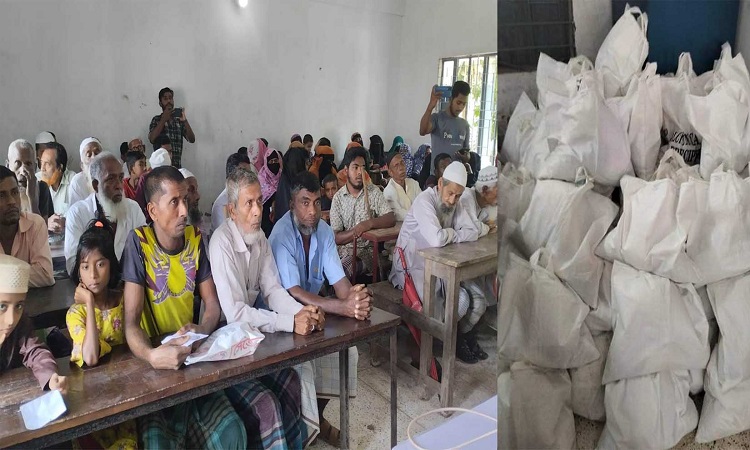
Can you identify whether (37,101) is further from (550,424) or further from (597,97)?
(550,424)

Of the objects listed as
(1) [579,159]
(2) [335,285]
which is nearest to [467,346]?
(2) [335,285]

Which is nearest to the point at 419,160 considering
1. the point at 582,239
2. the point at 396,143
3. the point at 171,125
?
the point at 396,143

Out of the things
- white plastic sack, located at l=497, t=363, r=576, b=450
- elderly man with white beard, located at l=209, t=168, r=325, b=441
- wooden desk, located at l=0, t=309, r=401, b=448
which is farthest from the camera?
white plastic sack, located at l=497, t=363, r=576, b=450

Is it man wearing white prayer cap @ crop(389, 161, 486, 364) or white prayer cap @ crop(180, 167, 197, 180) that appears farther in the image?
man wearing white prayer cap @ crop(389, 161, 486, 364)

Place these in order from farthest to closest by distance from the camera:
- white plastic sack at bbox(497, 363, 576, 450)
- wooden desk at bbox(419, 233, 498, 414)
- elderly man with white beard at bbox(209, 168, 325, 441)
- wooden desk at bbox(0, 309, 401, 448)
→ wooden desk at bbox(419, 233, 498, 414) < white plastic sack at bbox(497, 363, 576, 450) < elderly man with white beard at bbox(209, 168, 325, 441) < wooden desk at bbox(0, 309, 401, 448)

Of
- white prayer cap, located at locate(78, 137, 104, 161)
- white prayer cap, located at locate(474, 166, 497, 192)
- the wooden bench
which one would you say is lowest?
the wooden bench

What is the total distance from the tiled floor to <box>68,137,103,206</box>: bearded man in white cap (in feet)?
1.41

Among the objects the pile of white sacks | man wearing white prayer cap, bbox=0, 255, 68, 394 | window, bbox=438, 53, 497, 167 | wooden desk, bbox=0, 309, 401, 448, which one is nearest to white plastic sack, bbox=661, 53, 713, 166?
the pile of white sacks

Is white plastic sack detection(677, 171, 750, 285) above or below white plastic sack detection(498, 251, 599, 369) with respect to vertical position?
above

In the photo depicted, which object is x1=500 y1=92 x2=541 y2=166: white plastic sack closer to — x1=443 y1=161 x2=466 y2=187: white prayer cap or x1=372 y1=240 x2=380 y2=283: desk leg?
x1=443 y1=161 x2=466 y2=187: white prayer cap

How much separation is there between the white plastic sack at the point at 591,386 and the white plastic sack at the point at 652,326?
0.01 metres

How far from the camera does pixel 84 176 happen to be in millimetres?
511

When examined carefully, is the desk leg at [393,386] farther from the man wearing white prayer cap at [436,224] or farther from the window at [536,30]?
the window at [536,30]

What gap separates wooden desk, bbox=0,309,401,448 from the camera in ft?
1.48
